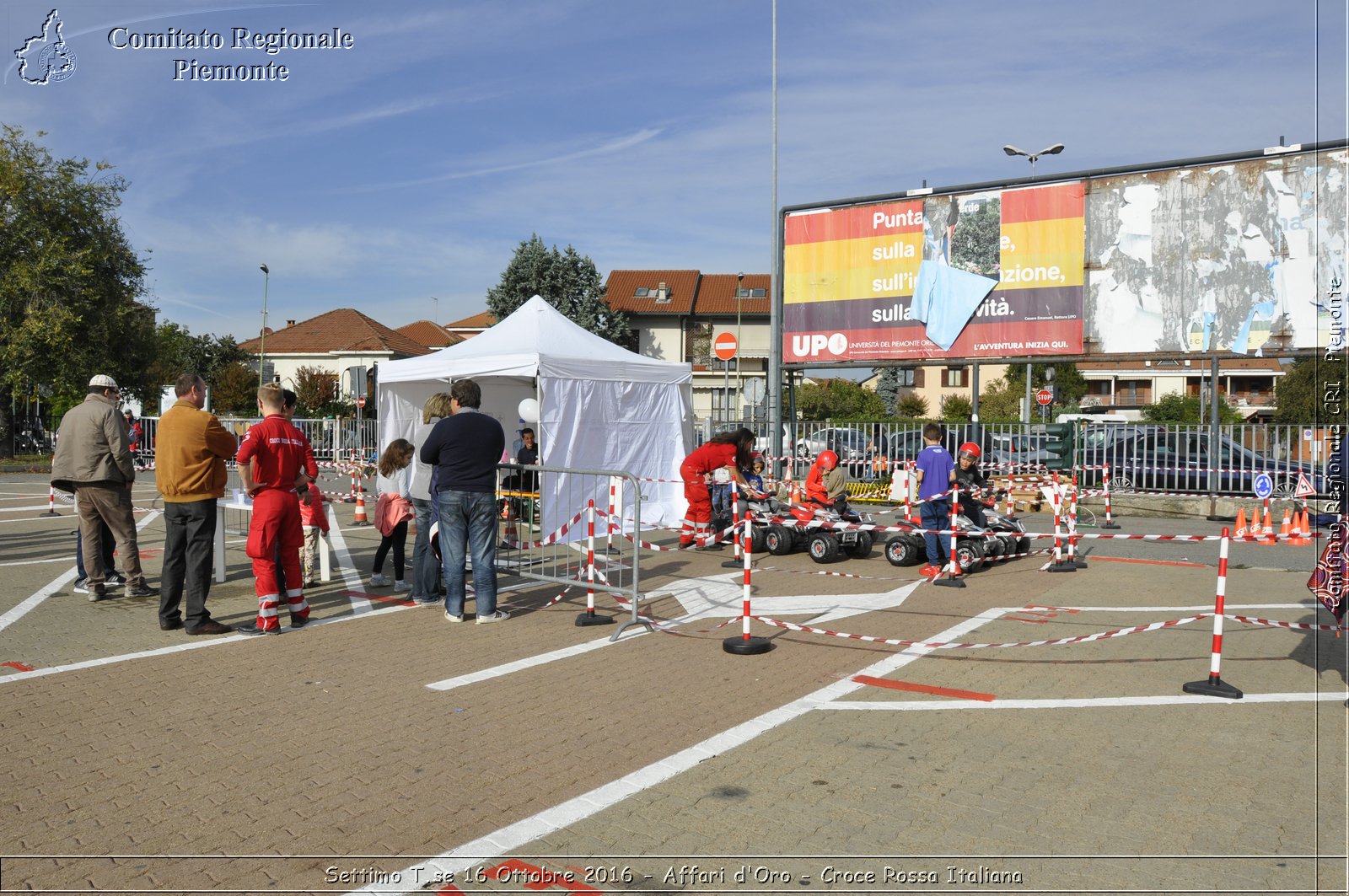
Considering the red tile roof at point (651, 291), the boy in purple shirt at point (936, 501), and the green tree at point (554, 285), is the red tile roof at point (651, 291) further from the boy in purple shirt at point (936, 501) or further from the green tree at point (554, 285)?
the boy in purple shirt at point (936, 501)

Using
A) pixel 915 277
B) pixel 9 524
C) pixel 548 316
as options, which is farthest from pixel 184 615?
pixel 915 277

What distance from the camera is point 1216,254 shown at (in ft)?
53.7

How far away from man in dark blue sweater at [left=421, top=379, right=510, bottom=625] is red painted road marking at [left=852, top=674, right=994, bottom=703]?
3185 mm

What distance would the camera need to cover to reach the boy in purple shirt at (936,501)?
410 inches

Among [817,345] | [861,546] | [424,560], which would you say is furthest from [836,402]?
[424,560]

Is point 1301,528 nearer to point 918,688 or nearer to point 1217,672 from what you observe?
point 1217,672

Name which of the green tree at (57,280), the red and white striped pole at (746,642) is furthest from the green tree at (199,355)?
the red and white striped pole at (746,642)

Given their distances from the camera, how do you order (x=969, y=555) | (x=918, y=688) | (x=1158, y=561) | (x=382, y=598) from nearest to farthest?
(x=918, y=688) → (x=382, y=598) → (x=969, y=555) → (x=1158, y=561)

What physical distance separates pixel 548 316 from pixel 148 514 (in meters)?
7.75

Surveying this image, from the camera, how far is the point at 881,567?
11.4 m

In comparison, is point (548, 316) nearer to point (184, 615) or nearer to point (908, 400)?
point (184, 615)

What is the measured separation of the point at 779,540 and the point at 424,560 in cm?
499

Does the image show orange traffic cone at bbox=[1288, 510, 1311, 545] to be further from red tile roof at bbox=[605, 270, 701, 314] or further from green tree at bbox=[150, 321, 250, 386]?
red tile roof at bbox=[605, 270, 701, 314]

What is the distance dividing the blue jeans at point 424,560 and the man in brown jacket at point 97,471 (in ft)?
8.13
